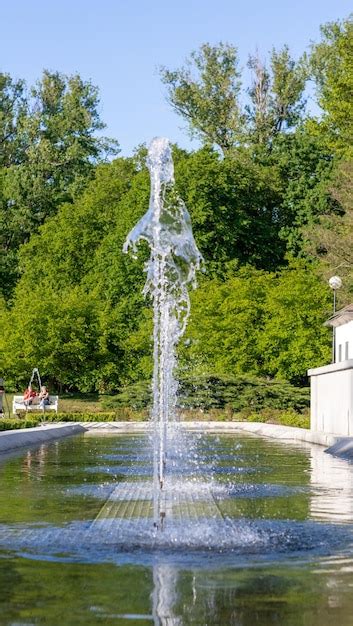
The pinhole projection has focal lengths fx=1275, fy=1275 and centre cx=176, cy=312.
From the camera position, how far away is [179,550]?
10.2 meters

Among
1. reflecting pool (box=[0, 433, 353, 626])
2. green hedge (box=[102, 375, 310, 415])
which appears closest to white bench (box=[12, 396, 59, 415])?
green hedge (box=[102, 375, 310, 415])

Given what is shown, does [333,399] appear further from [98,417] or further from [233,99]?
[233,99]

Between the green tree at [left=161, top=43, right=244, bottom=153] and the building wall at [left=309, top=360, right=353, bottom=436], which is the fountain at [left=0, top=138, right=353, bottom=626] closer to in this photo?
the building wall at [left=309, top=360, right=353, bottom=436]

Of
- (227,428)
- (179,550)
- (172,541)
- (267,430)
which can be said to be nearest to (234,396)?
(227,428)

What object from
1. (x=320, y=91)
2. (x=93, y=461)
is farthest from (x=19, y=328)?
(x=93, y=461)

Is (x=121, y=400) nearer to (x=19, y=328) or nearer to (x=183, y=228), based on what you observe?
(x=19, y=328)

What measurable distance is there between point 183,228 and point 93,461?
7.91 m

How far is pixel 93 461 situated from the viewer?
961 inches

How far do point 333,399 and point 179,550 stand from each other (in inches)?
951

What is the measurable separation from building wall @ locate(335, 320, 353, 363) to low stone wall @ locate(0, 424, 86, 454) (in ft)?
58.0

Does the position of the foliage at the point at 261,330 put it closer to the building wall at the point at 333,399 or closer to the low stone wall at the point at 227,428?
the low stone wall at the point at 227,428

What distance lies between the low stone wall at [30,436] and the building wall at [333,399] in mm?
7621

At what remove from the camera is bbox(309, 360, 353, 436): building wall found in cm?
3128

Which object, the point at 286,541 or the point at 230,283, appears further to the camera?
the point at 230,283
